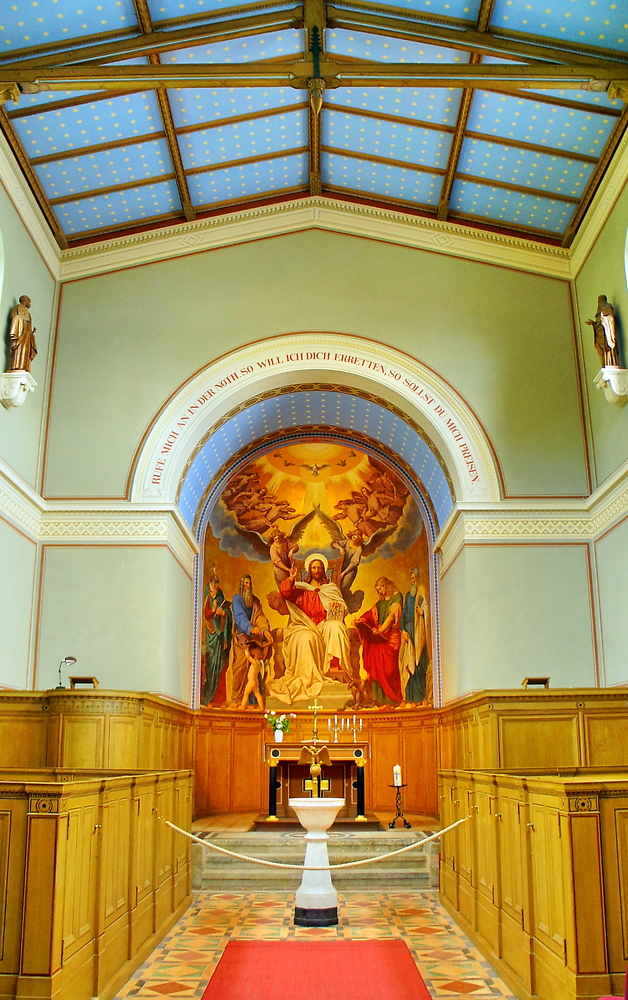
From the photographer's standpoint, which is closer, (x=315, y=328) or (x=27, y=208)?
(x=27, y=208)

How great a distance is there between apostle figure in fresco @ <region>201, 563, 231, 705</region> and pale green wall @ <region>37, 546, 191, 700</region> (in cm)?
294

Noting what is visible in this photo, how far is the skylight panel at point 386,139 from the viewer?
12461mm

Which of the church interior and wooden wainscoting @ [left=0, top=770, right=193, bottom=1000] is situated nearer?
wooden wainscoting @ [left=0, top=770, right=193, bottom=1000]

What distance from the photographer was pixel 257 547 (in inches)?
679

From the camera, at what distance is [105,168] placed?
40.9 feet

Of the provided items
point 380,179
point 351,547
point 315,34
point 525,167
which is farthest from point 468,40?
point 351,547

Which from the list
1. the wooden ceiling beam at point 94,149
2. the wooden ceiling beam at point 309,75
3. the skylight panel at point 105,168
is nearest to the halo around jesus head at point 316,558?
the skylight panel at point 105,168

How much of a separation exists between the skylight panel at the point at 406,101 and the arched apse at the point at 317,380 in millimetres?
3261

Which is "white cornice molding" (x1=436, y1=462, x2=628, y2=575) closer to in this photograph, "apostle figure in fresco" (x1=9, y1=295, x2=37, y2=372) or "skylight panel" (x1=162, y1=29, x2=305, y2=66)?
"apostle figure in fresco" (x1=9, y1=295, x2=37, y2=372)

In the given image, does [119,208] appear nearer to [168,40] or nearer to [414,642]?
[168,40]

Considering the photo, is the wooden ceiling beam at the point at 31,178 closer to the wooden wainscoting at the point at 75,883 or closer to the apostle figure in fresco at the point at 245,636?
the apostle figure in fresco at the point at 245,636

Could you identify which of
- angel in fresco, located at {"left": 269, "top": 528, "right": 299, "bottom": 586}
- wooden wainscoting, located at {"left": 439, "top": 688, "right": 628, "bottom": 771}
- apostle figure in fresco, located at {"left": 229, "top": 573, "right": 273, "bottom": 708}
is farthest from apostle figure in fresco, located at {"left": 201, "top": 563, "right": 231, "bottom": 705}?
wooden wainscoting, located at {"left": 439, "top": 688, "right": 628, "bottom": 771}

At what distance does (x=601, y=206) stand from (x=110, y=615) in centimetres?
863

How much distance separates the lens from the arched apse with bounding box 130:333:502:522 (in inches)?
517
